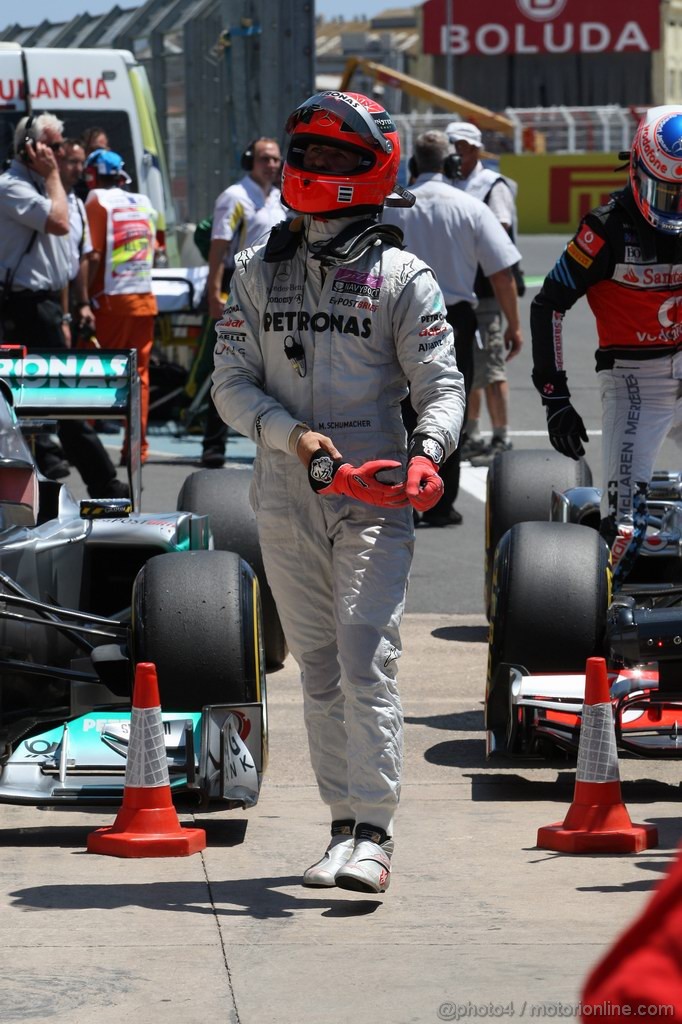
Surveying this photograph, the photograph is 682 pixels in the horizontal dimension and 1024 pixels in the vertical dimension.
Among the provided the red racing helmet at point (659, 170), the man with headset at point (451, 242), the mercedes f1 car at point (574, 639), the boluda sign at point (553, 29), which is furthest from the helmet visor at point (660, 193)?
the boluda sign at point (553, 29)

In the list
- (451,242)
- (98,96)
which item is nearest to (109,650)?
(451,242)

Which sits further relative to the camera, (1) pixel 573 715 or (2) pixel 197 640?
(1) pixel 573 715

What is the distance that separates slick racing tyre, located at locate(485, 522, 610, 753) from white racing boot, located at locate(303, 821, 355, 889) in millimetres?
1077

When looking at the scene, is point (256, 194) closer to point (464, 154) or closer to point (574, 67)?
point (464, 154)

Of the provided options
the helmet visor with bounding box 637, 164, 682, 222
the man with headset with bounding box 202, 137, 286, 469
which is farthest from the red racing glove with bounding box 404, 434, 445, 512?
the man with headset with bounding box 202, 137, 286, 469

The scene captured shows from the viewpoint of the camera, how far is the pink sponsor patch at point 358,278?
15.1ft

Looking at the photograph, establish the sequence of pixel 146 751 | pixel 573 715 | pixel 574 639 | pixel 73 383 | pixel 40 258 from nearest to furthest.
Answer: pixel 146 751 → pixel 573 715 → pixel 574 639 → pixel 73 383 → pixel 40 258

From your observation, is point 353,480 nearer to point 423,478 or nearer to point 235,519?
point 423,478

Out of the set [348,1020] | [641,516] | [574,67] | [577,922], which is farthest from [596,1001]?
[574,67]

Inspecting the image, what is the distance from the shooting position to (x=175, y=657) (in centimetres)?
512

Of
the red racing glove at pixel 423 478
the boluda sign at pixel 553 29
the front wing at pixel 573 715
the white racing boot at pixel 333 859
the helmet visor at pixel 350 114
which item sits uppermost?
the boluda sign at pixel 553 29

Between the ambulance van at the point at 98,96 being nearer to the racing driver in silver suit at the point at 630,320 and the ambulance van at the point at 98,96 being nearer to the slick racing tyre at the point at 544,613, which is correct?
the racing driver in silver suit at the point at 630,320

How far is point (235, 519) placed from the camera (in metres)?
7.06

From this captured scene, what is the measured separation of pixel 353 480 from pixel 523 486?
3.26m
